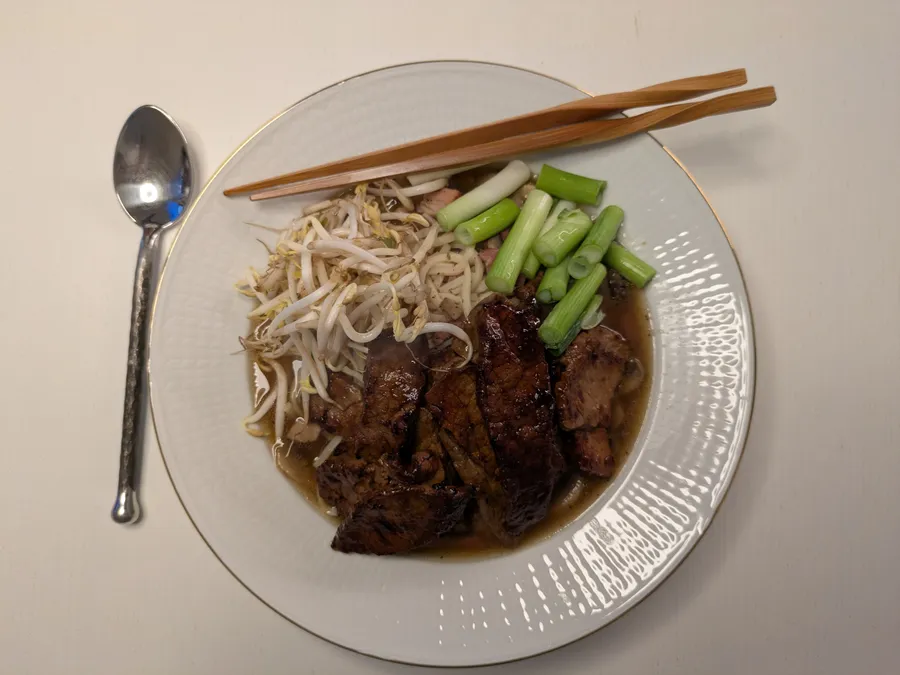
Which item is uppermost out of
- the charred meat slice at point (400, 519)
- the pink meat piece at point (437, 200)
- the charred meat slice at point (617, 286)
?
the pink meat piece at point (437, 200)

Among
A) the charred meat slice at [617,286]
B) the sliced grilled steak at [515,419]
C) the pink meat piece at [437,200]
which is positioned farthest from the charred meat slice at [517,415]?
the pink meat piece at [437,200]

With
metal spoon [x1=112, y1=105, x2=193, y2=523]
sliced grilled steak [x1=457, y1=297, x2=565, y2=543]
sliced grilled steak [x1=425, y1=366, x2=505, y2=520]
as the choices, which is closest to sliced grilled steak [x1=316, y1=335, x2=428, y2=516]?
sliced grilled steak [x1=425, y1=366, x2=505, y2=520]

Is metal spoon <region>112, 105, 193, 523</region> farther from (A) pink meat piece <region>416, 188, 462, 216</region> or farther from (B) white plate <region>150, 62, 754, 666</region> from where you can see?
(A) pink meat piece <region>416, 188, 462, 216</region>

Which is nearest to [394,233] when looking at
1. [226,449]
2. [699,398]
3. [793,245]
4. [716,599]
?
[226,449]

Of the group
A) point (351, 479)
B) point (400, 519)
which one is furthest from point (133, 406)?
point (400, 519)

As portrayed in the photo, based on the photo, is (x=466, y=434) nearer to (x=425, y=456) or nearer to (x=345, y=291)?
(x=425, y=456)

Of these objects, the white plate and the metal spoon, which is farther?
the metal spoon

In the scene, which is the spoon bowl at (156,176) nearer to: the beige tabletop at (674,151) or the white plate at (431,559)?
the beige tabletop at (674,151)
